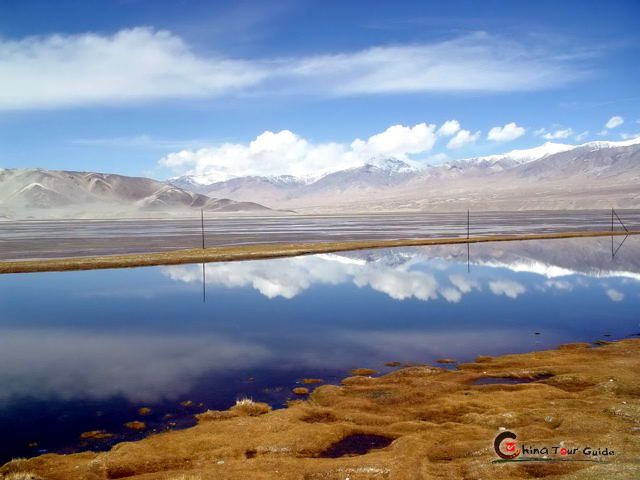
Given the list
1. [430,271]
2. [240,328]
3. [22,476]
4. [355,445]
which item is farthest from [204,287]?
[22,476]

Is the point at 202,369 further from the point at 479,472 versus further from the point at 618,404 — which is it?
the point at 618,404

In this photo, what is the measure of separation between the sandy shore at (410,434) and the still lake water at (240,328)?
4.83 ft

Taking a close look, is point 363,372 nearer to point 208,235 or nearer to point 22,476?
point 22,476

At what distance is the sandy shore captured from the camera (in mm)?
12094

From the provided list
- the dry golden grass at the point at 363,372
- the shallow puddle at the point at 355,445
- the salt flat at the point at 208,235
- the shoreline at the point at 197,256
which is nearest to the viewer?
the shallow puddle at the point at 355,445

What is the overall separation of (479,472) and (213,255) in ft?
171

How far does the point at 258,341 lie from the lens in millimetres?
25219

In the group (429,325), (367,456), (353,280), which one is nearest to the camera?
(367,456)

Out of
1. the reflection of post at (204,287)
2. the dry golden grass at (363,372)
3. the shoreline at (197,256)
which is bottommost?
the dry golden grass at (363,372)

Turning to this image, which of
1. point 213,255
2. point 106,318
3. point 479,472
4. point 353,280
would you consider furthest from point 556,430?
point 213,255

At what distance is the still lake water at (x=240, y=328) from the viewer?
58.4 ft

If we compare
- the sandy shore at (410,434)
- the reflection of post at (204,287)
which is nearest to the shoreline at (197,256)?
the reflection of post at (204,287)

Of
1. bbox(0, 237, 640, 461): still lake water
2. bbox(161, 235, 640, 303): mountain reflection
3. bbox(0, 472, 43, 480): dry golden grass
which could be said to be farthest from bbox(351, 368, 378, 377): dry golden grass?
bbox(161, 235, 640, 303): mountain reflection

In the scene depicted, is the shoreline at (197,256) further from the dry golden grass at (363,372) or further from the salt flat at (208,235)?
the dry golden grass at (363,372)
